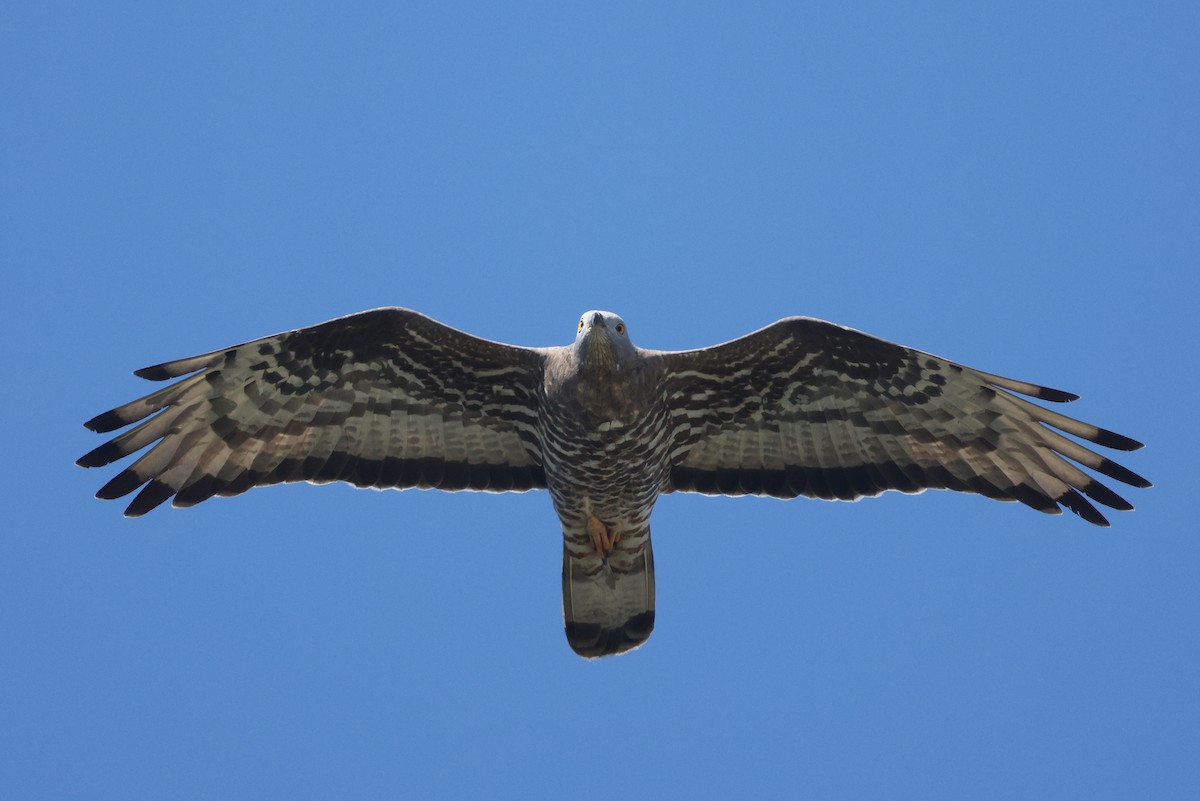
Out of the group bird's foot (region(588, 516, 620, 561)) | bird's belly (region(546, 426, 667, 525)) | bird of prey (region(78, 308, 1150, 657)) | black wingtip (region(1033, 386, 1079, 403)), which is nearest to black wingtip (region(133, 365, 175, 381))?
bird of prey (region(78, 308, 1150, 657))

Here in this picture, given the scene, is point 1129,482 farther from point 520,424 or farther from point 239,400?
point 239,400

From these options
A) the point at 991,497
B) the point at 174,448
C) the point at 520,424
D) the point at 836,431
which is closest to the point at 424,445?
the point at 520,424

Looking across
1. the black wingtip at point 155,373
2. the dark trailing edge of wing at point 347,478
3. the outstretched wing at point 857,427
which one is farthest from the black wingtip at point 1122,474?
the black wingtip at point 155,373

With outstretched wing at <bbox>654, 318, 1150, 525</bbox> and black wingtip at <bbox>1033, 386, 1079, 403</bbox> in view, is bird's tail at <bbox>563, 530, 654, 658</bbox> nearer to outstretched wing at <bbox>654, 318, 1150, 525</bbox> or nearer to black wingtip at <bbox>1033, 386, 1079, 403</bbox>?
outstretched wing at <bbox>654, 318, 1150, 525</bbox>

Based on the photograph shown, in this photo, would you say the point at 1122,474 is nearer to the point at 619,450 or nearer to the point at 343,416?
the point at 619,450

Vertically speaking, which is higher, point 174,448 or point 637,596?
point 174,448

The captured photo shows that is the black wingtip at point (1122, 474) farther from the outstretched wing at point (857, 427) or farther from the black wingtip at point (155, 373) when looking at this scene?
the black wingtip at point (155, 373)
